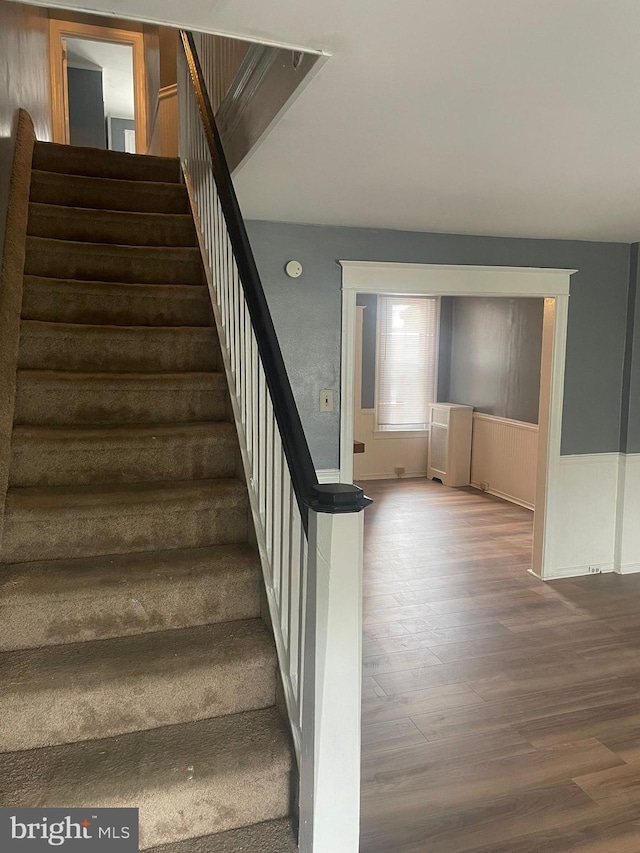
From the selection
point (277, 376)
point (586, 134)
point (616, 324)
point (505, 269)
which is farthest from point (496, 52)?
point (616, 324)

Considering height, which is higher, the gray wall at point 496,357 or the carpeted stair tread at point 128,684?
the gray wall at point 496,357

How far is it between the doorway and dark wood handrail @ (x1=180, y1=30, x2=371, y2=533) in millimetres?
4898

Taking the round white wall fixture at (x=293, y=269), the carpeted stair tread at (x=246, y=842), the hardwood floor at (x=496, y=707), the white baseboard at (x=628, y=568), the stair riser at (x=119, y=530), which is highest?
the round white wall fixture at (x=293, y=269)

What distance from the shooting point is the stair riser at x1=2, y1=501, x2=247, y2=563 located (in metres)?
2.12

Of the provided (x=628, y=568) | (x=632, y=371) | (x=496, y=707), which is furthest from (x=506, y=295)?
(x=496, y=707)

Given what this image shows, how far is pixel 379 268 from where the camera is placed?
427 cm

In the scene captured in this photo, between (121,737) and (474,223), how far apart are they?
A: 136 inches

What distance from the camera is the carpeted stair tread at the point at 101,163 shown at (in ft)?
12.9

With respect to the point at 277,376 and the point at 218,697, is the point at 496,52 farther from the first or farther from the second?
the point at 218,697

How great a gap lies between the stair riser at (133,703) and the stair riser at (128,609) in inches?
9.2

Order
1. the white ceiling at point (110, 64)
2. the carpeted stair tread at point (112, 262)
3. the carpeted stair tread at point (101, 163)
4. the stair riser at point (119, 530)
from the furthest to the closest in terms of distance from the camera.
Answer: the white ceiling at point (110, 64) → the carpeted stair tread at point (101, 163) → the carpeted stair tread at point (112, 262) → the stair riser at point (119, 530)

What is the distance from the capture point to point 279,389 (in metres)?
1.77

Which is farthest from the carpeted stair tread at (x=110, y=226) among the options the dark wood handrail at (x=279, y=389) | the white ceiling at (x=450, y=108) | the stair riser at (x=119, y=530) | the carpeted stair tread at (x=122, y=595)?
the carpeted stair tread at (x=122, y=595)

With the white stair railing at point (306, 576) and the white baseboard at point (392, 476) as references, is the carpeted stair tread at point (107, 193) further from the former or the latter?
the white baseboard at point (392, 476)
